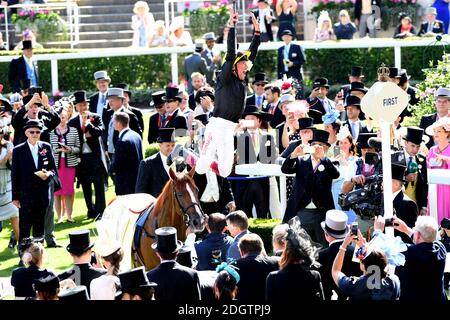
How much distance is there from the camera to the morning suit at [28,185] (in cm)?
1541

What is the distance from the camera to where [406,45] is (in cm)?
2511

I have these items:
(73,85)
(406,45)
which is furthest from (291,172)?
(73,85)

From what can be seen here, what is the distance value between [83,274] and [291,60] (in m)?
13.1

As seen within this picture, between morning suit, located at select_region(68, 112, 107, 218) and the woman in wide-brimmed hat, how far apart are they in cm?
967

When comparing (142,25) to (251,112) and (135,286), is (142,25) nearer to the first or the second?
(251,112)

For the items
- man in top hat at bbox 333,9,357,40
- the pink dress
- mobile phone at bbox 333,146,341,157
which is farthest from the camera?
man in top hat at bbox 333,9,357,40

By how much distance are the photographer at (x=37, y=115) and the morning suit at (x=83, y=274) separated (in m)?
6.35

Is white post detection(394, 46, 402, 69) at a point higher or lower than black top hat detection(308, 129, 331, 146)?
higher

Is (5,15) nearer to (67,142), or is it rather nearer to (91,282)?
(67,142)

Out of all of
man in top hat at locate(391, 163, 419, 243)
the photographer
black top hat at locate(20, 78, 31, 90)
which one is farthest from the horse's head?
black top hat at locate(20, 78, 31, 90)

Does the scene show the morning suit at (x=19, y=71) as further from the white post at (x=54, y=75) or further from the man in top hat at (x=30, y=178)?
the man in top hat at (x=30, y=178)

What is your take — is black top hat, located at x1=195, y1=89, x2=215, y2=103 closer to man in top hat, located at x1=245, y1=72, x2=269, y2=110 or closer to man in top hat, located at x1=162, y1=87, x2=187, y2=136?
man in top hat, located at x1=162, y1=87, x2=187, y2=136

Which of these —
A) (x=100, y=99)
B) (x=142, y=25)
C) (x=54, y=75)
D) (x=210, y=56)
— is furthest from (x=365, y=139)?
(x=142, y=25)

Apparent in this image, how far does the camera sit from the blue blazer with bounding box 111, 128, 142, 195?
16312 mm
